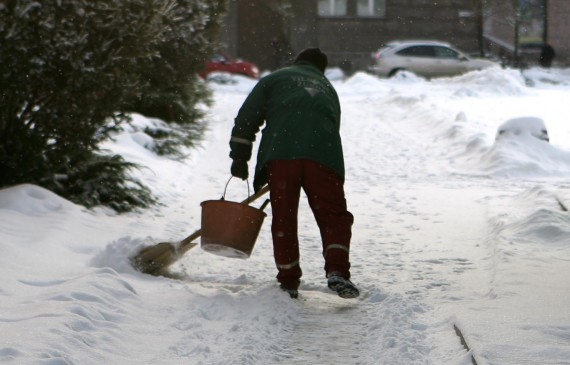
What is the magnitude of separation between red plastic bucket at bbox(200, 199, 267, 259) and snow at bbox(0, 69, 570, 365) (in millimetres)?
287

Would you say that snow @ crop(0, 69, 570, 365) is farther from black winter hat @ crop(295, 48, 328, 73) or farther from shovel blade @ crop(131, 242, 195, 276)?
black winter hat @ crop(295, 48, 328, 73)

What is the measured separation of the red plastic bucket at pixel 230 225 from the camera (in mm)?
6777

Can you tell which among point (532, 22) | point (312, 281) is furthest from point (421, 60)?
point (312, 281)

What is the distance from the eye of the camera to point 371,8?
49.3 meters

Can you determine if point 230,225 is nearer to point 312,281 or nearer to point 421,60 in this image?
point 312,281

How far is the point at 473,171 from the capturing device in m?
13.4

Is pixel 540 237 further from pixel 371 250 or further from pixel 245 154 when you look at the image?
pixel 245 154

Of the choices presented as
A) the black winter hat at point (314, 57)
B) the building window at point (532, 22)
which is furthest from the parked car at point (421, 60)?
the black winter hat at point (314, 57)

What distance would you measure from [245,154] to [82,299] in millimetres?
1342

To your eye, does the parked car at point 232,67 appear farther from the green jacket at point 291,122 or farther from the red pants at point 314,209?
the red pants at point 314,209

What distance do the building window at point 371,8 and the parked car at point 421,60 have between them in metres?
9.27

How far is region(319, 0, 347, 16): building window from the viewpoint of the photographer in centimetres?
4850

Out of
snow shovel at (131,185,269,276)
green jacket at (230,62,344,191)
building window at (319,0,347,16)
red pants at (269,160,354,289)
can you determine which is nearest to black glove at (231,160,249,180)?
green jacket at (230,62,344,191)

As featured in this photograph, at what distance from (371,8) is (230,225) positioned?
43.4 m
